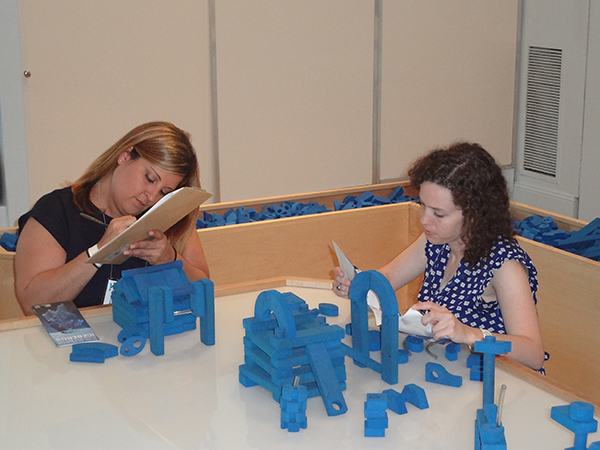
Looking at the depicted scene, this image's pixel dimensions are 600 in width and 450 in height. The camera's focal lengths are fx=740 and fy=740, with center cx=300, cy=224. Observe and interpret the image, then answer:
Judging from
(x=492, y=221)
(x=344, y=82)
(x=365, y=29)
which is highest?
(x=365, y=29)

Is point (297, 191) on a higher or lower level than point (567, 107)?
lower

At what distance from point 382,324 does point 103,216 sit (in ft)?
3.28

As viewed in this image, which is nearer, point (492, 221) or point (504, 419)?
point (504, 419)

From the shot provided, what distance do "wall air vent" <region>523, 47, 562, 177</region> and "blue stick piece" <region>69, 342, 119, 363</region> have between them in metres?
3.81

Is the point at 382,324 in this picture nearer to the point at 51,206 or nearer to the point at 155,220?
the point at 155,220

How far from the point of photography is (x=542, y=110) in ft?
15.8

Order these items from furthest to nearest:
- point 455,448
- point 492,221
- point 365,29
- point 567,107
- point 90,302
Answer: point 567,107 → point 365,29 → point 90,302 → point 492,221 → point 455,448

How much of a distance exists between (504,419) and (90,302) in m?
1.21

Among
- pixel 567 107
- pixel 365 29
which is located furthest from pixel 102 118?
pixel 567 107

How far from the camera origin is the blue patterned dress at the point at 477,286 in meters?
1.88

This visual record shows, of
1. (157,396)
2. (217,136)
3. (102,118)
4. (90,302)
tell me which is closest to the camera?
(157,396)

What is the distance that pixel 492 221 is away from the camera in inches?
74.4

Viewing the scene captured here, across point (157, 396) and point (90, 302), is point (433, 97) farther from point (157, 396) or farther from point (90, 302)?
point (157, 396)

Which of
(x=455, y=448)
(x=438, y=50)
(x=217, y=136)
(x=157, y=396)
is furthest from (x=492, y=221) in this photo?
(x=438, y=50)
